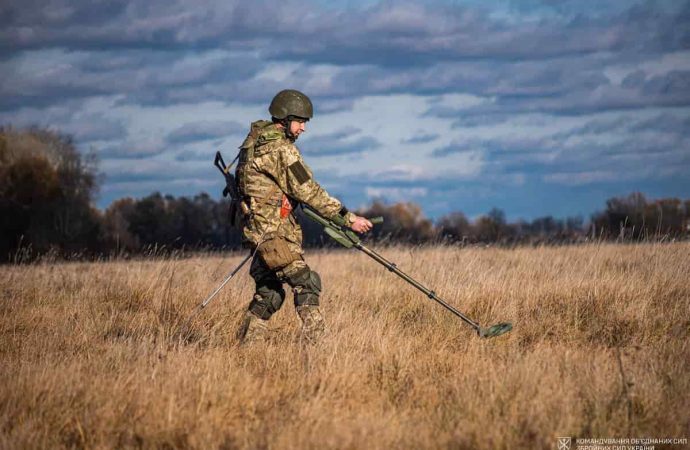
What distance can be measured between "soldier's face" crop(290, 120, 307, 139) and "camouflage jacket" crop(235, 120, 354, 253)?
0.10 m

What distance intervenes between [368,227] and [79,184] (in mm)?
49946

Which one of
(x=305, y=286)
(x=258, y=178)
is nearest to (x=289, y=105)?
(x=258, y=178)

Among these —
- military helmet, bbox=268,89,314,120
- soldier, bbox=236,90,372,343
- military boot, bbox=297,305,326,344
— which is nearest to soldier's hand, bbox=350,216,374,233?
soldier, bbox=236,90,372,343

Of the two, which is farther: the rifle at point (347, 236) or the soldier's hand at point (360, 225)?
the rifle at point (347, 236)

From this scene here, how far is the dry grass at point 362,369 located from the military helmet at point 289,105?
2.05 m

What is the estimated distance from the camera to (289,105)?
294 inches

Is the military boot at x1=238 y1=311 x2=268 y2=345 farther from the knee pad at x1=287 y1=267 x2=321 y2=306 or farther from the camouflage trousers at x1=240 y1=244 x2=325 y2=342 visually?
the knee pad at x1=287 y1=267 x2=321 y2=306

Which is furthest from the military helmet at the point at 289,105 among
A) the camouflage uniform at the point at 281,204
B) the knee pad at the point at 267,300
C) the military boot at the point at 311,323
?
the military boot at the point at 311,323

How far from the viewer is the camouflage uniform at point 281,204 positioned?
7254mm

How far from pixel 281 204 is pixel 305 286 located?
0.77 metres

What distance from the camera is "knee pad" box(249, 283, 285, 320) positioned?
7.71 metres

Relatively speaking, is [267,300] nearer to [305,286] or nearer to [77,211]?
[305,286]

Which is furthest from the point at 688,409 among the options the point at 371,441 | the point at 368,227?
the point at 368,227

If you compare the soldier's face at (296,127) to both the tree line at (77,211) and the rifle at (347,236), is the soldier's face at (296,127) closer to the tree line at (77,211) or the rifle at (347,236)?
the rifle at (347,236)
